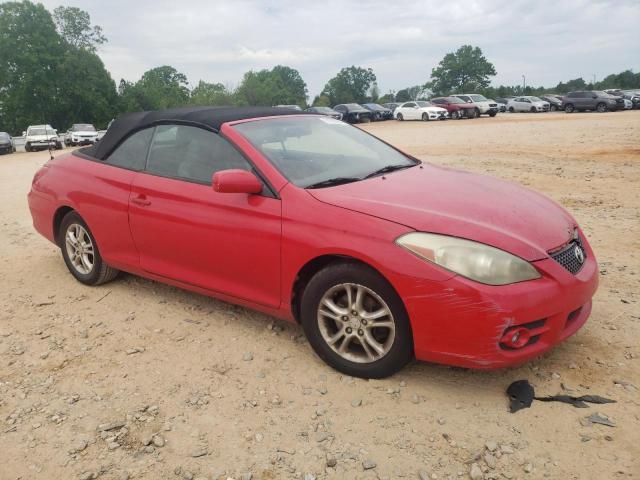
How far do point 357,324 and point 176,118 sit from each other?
2.11m

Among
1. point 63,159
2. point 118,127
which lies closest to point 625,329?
point 118,127

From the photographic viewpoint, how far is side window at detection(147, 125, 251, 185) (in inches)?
145

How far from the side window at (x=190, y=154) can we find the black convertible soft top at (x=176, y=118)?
6 cm

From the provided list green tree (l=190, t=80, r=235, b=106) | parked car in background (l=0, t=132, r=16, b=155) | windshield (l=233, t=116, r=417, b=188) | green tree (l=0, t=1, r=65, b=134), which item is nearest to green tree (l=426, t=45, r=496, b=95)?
green tree (l=190, t=80, r=235, b=106)

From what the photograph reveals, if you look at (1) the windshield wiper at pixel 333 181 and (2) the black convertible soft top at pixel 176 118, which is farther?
(2) the black convertible soft top at pixel 176 118

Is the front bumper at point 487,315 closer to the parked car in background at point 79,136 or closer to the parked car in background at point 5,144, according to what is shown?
the parked car in background at point 5,144

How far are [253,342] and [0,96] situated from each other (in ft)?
187

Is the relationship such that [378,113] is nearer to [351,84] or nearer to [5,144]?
[5,144]

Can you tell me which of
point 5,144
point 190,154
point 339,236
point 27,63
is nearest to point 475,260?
point 339,236

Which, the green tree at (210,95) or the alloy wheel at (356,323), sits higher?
the green tree at (210,95)

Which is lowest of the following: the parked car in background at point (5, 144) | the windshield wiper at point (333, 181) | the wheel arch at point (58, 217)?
the parked car in background at point (5, 144)

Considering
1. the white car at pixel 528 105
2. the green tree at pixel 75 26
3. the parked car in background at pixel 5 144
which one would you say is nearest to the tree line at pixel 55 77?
the green tree at pixel 75 26

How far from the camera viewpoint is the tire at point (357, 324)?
2945 millimetres

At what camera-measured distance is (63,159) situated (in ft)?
16.4
